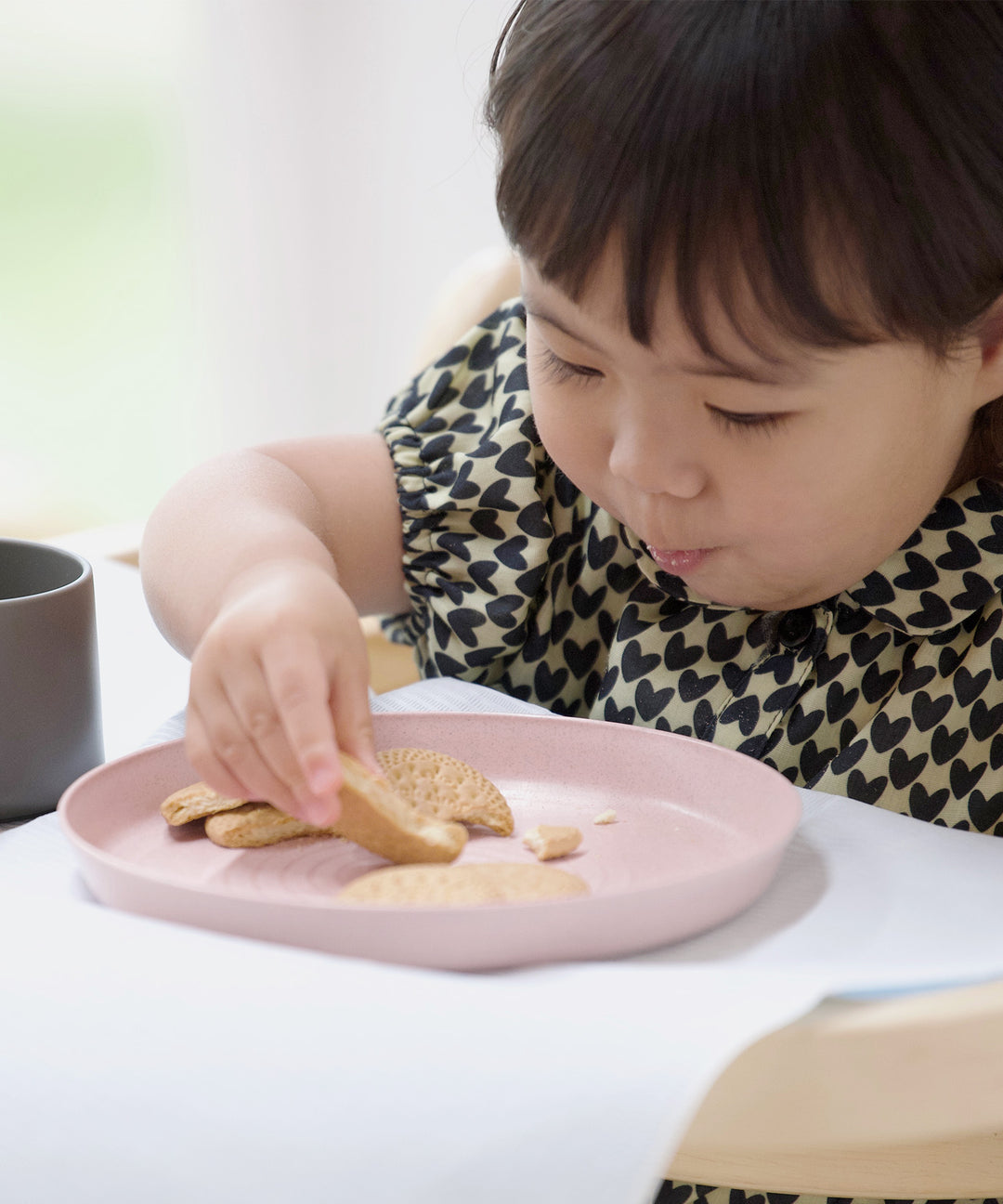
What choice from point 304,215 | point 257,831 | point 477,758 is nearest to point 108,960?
point 257,831

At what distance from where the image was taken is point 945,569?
62 centimetres

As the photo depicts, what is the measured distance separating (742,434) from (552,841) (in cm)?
19

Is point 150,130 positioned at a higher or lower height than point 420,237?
higher

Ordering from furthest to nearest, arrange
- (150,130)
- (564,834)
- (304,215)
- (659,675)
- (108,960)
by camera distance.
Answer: (304,215) < (150,130) < (659,675) < (564,834) < (108,960)

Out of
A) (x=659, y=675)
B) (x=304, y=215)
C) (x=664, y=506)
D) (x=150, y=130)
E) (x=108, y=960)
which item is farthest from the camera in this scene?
(x=304, y=215)

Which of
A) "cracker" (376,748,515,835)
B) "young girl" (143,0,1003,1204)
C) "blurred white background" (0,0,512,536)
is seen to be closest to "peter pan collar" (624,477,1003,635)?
"young girl" (143,0,1003,1204)

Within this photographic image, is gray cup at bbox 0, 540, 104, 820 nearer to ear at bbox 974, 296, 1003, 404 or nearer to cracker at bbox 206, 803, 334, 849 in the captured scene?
cracker at bbox 206, 803, 334, 849

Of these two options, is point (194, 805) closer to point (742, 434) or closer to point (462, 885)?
point (462, 885)

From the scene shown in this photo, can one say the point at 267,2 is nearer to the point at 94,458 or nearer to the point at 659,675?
the point at 94,458

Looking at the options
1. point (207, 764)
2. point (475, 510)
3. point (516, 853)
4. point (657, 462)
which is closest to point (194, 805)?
point (207, 764)

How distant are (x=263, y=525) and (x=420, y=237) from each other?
1.31m

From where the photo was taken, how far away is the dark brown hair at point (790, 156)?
1.50 feet

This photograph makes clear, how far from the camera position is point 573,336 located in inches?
20.5

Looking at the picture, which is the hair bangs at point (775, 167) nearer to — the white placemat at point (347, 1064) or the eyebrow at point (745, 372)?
the eyebrow at point (745, 372)
